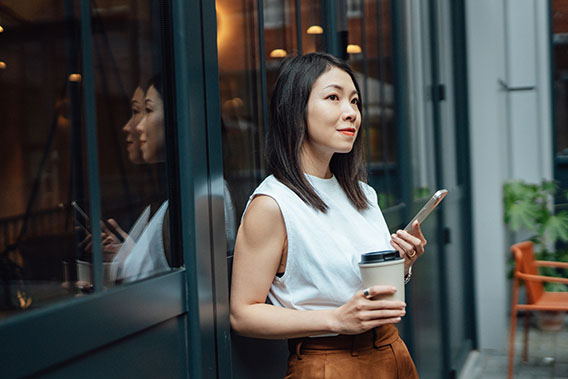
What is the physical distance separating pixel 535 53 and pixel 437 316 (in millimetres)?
3746

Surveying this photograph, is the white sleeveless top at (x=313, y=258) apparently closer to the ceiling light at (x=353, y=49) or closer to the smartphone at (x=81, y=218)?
the smartphone at (x=81, y=218)

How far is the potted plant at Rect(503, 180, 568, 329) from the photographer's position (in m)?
5.59

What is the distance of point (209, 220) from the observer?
58.4 inches

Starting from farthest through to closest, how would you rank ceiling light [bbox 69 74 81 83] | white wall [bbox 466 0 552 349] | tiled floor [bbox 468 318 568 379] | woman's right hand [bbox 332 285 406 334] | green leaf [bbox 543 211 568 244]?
green leaf [bbox 543 211 568 244] < white wall [bbox 466 0 552 349] < tiled floor [bbox 468 318 568 379] < woman's right hand [bbox 332 285 406 334] < ceiling light [bbox 69 74 81 83]

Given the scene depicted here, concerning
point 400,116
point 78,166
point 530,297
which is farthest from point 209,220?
point 530,297

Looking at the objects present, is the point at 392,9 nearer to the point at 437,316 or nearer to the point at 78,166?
the point at 437,316

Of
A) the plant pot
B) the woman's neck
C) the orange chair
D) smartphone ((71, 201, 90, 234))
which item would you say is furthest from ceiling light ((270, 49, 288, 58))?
the plant pot

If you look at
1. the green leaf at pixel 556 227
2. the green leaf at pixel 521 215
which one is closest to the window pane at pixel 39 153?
the green leaf at pixel 521 215

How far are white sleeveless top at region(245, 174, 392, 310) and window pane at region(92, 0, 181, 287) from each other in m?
0.26

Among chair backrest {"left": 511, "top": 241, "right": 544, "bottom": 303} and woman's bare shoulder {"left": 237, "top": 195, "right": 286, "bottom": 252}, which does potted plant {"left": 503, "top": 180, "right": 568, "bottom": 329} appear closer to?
chair backrest {"left": 511, "top": 241, "right": 544, "bottom": 303}

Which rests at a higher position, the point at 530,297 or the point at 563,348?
the point at 530,297

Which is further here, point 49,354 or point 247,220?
point 247,220

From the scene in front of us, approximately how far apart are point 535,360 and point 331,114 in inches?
164

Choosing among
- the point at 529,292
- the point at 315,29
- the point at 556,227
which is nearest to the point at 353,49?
the point at 315,29
